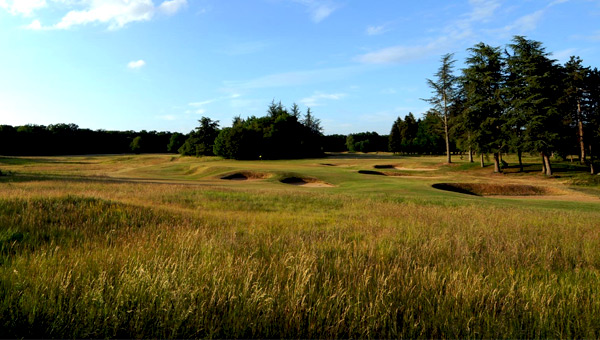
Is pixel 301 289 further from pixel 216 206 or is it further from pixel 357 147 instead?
pixel 357 147

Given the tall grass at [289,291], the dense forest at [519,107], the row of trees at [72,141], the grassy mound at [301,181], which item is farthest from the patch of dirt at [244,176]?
the row of trees at [72,141]

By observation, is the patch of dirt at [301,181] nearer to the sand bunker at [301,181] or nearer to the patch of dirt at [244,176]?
the sand bunker at [301,181]

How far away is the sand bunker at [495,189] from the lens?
3095 cm

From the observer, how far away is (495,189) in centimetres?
3216

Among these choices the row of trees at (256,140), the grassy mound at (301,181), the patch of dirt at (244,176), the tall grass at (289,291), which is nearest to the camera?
the tall grass at (289,291)

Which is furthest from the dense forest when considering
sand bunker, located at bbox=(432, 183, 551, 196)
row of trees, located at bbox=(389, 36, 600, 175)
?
sand bunker, located at bbox=(432, 183, 551, 196)

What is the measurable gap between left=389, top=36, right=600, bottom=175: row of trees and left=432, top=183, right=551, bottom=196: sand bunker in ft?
37.4

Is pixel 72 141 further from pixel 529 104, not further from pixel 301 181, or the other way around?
pixel 529 104

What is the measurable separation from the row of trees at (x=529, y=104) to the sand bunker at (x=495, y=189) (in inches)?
449

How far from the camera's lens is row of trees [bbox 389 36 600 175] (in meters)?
40.9

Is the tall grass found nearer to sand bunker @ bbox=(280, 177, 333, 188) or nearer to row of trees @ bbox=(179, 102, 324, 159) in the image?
sand bunker @ bbox=(280, 177, 333, 188)

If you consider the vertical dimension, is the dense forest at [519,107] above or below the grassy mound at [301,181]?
above

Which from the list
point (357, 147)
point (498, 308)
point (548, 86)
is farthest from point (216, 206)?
point (357, 147)

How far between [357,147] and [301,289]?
397 feet
